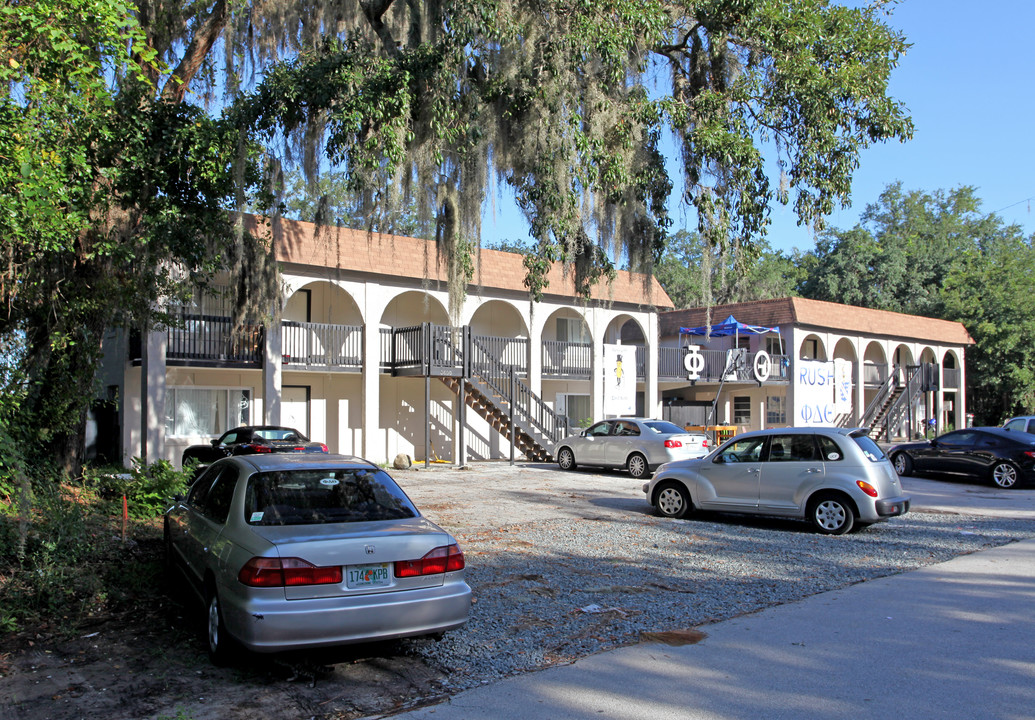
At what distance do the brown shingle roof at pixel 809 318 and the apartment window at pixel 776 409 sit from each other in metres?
3.69

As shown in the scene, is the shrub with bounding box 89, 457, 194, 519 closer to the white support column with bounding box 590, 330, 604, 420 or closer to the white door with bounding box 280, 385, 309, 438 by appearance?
the white door with bounding box 280, 385, 309, 438

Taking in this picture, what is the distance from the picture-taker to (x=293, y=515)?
225 inches

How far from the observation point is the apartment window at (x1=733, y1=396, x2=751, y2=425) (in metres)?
35.4

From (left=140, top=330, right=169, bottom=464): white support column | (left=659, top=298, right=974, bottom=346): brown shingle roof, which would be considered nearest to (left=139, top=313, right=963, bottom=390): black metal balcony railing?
(left=140, top=330, right=169, bottom=464): white support column

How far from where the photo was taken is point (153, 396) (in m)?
18.7

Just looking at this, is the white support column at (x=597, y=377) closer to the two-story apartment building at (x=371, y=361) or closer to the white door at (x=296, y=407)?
the two-story apartment building at (x=371, y=361)

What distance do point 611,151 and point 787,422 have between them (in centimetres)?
2442

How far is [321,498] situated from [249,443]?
11.8 metres

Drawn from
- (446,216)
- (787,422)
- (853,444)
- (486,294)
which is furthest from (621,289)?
(853,444)

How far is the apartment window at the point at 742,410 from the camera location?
116 feet

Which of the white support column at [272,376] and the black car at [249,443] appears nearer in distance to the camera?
the black car at [249,443]

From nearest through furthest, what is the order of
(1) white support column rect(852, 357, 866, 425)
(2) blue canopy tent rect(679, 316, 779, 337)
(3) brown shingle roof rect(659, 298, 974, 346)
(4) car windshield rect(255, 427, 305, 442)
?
(4) car windshield rect(255, 427, 305, 442), (2) blue canopy tent rect(679, 316, 779, 337), (3) brown shingle roof rect(659, 298, 974, 346), (1) white support column rect(852, 357, 866, 425)

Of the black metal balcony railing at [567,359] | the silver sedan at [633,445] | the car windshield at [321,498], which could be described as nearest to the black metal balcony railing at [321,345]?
the silver sedan at [633,445]

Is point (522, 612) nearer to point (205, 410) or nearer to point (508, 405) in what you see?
point (205, 410)
